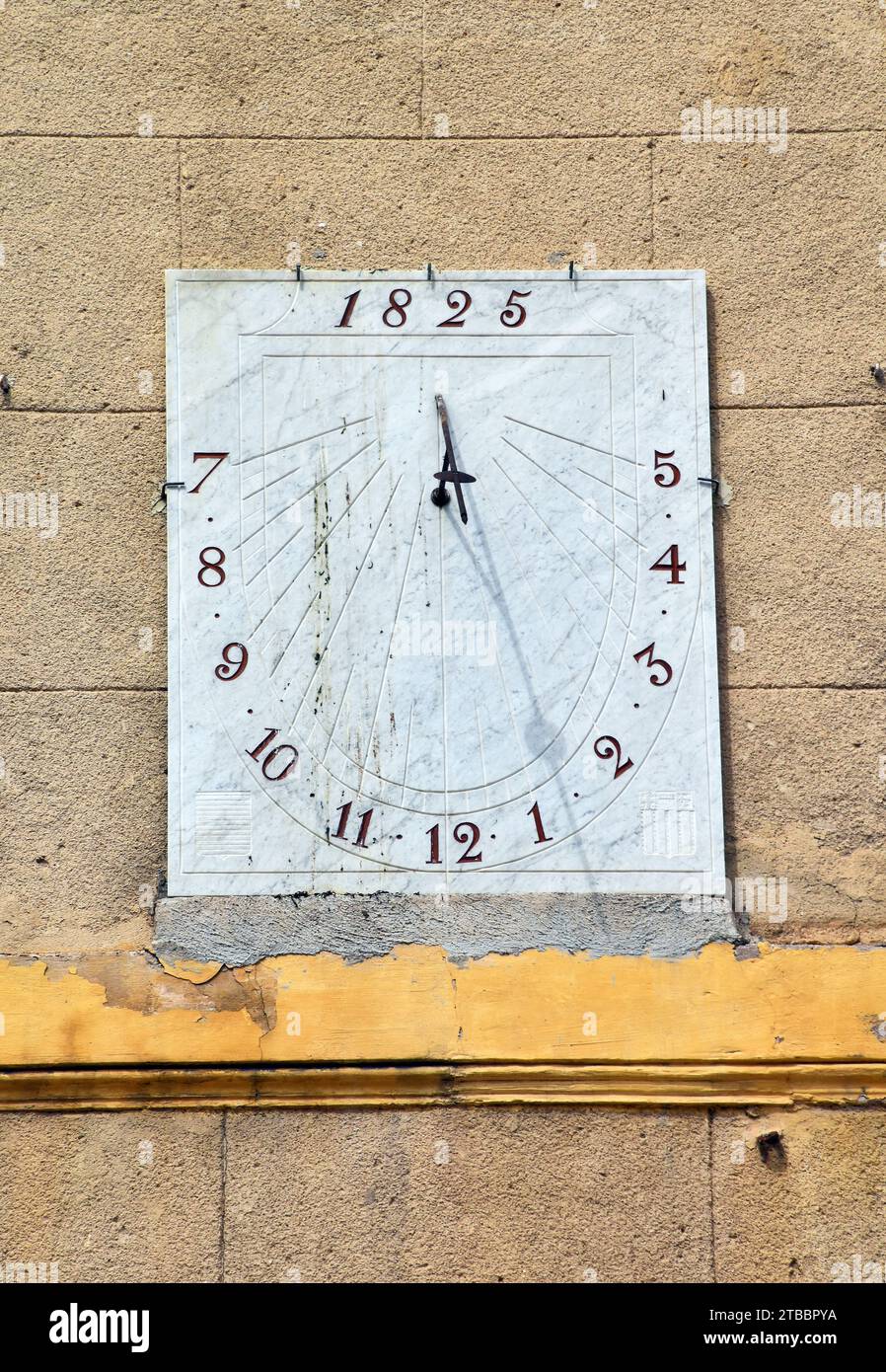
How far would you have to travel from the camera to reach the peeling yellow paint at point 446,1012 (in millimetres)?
4199

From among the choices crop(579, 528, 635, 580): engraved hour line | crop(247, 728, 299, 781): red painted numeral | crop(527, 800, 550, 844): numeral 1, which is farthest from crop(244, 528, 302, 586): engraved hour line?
crop(527, 800, 550, 844): numeral 1

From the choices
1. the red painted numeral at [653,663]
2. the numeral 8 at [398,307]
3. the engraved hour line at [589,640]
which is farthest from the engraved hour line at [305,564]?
the red painted numeral at [653,663]

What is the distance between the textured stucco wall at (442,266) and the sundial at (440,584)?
4.4 inches

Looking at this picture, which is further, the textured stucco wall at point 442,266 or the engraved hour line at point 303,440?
the engraved hour line at point 303,440

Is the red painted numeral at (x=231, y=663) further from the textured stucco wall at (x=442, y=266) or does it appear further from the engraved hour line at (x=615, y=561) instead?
the engraved hour line at (x=615, y=561)

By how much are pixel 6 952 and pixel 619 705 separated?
1722 mm

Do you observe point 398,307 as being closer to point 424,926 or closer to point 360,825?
point 360,825

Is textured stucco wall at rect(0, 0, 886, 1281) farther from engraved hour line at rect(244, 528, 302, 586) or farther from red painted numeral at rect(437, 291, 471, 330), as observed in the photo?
engraved hour line at rect(244, 528, 302, 586)

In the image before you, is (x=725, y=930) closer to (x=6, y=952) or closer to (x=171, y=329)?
(x=6, y=952)

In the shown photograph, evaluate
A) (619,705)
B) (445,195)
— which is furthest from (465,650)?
(445,195)

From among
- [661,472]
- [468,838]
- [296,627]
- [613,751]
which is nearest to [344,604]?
[296,627]

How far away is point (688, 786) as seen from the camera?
14.2ft

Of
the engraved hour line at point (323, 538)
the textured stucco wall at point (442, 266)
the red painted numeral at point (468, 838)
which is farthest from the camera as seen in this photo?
the engraved hour line at point (323, 538)
